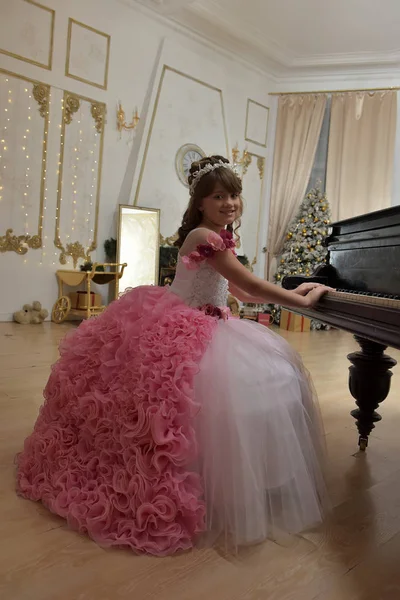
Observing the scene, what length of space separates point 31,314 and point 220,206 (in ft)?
15.8

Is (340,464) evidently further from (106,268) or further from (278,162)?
(278,162)

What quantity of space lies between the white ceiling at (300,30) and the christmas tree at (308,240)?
234cm

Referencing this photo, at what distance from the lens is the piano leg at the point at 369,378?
243 cm

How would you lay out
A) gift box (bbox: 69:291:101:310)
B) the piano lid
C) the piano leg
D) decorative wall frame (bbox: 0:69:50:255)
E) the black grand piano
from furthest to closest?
gift box (bbox: 69:291:101:310), decorative wall frame (bbox: 0:69:50:255), the piano leg, the piano lid, the black grand piano

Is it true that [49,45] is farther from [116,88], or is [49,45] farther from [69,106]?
[116,88]

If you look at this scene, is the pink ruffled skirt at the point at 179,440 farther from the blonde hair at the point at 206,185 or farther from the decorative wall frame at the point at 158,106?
the decorative wall frame at the point at 158,106

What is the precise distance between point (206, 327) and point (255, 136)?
25.5 ft

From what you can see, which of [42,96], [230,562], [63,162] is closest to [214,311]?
→ [230,562]

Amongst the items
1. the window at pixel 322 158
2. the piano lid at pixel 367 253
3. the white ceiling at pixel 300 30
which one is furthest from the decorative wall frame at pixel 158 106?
the piano lid at pixel 367 253

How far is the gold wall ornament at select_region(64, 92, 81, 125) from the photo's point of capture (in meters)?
6.39

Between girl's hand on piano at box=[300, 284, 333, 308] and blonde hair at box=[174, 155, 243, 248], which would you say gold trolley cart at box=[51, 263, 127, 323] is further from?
girl's hand on piano at box=[300, 284, 333, 308]

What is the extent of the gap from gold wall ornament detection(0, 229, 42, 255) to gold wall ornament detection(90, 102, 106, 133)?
5.86 feet

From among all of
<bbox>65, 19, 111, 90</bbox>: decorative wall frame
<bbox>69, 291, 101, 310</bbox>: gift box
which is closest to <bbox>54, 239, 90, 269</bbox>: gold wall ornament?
<bbox>69, 291, 101, 310</bbox>: gift box

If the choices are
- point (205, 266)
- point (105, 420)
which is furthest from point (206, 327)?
point (105, 420)
